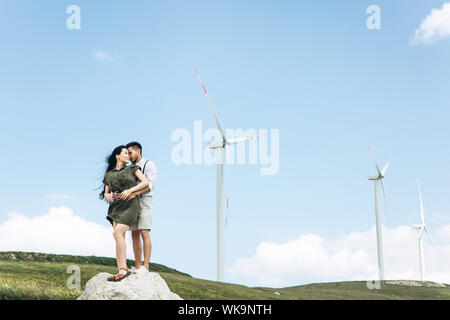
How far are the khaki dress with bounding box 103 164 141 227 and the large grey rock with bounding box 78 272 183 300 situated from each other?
60.7 inches

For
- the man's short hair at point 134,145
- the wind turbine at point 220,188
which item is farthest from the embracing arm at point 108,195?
the wind turbine at point 220,188

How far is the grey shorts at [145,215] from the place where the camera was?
46.5 ft

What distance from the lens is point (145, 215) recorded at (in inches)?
561

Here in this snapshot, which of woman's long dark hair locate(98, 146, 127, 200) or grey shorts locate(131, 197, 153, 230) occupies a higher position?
woman's long dark hair locate(98, 146, 127, 200)

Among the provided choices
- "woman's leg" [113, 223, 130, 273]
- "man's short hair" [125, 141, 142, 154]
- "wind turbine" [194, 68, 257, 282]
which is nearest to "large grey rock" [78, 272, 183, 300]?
"woman's leg" [113, 223, 130, 273]

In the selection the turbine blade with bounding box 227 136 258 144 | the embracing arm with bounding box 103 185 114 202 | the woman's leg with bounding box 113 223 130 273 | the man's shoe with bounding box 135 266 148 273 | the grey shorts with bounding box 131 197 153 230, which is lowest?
the man's shoe with bounding box 135 266 148 273

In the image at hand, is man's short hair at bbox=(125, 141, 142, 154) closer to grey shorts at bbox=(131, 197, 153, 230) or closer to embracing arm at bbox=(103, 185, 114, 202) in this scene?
embracing arm at bbox=(103, 185, 114, 202)

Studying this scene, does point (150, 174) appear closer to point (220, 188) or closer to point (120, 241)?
point (120, 241)

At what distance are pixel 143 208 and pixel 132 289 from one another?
7.16ft

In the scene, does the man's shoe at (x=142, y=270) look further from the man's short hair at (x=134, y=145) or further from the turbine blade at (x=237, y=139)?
the turbine blade at (x=237, y=139)

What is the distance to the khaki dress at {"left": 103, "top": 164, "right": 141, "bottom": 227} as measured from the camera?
13891 millimetres

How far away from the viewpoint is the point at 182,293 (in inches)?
699

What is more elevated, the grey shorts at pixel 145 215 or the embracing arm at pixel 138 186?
the embracing arm at pixel 138 186
